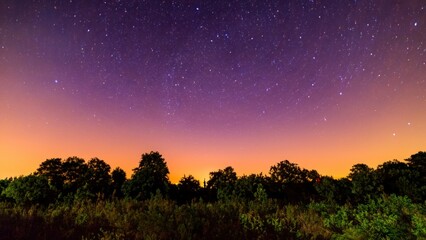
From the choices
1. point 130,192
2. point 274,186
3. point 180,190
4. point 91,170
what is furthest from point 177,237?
point 91,170

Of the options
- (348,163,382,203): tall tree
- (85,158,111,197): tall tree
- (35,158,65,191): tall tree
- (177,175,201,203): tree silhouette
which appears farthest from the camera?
(35,158,65,191): tall tree

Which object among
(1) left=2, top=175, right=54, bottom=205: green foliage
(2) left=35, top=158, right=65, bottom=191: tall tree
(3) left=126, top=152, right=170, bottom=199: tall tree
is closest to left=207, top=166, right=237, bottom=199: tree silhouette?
(3) left=126, top=152, right=170, bottom=199: tall tree

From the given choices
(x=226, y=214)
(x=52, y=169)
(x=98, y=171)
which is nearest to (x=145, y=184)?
(x=226, y=214)

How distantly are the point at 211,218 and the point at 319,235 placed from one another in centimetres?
375

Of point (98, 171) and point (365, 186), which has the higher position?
point (98, 171)

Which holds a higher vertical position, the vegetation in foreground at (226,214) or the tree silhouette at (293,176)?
the tree silhouette at (293,176)

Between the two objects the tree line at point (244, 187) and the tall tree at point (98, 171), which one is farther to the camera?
the tall tree at point (98, 171)

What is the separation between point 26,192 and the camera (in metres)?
15.9

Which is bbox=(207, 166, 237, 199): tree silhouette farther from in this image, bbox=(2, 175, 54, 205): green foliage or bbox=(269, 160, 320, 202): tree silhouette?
bbox=(2, 175, 54, 205): green foliage

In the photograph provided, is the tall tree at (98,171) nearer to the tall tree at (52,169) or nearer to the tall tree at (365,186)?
the tall tree at (52,169)

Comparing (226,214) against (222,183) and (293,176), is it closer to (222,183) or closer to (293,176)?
(222,183)

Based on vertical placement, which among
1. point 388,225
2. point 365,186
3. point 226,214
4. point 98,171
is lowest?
point 388,225

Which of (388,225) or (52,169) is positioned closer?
(388,225)

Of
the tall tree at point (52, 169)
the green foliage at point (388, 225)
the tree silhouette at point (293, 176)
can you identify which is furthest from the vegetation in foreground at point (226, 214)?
the tall tree at point (52, 169)
